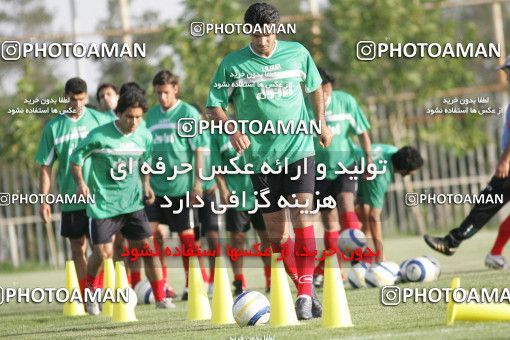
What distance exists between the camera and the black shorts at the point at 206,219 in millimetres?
13617

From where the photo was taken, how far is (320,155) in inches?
543

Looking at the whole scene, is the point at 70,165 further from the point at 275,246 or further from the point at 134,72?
the point at 134,72

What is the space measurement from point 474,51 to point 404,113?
12902 mm

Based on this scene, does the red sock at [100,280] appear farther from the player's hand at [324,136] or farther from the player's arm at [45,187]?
the player's hand at [324,136]

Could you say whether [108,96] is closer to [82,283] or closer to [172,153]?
[172,153]

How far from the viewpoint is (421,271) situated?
12.2 m

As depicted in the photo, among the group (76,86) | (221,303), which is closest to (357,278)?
(221,303)

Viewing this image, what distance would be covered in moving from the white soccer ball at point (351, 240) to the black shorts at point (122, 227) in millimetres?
2509

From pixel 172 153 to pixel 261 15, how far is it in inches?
167

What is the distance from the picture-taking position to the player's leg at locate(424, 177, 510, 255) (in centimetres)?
1229

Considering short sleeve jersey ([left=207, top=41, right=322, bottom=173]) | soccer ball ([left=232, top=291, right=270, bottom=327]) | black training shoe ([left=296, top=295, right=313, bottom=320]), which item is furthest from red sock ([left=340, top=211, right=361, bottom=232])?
soccer ball ([left=232, top=291, right=270, bottom=327])

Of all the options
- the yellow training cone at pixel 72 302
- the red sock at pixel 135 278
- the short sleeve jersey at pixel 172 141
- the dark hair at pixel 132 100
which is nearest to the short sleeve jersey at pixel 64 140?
the yellow training cone at pixel 72 302

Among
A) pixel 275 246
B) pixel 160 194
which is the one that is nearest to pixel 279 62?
pixel 275 246

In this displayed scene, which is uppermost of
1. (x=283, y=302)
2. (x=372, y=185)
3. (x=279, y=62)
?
(x=279, y=62)
